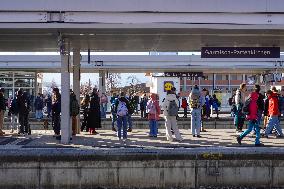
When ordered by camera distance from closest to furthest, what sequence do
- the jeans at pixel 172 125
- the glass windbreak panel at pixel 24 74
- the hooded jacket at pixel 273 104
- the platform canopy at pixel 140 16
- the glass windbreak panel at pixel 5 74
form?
the platform canopy at pixel 140 16 → the jeans at pixel 172 125 → the hooded jacket at pixel 273 104 → the glass windbreak panel at pixel 5 74 → the glass windbreak panel at pixel 24 74

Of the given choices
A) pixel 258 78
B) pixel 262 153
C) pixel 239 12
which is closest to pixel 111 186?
pixel 262 153

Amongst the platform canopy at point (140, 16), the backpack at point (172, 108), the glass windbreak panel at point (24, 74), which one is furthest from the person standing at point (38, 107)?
the platform canopy at point (140, 16)

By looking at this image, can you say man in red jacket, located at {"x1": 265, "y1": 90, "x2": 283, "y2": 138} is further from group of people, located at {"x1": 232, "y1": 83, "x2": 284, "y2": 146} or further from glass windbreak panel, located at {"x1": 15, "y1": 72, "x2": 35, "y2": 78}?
glass windbreak panel, located at {"x1": 15, "y1": 72, "x2": 35, "y2": 78}

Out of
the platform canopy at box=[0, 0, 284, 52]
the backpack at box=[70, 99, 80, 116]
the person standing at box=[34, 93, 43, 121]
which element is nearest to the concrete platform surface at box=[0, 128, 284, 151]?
the backpack at box=[70, 99, 80, 116]

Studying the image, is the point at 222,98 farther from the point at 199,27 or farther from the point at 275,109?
the point at 199,27

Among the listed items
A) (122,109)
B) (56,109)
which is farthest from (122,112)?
(56,109)

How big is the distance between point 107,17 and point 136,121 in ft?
37.2

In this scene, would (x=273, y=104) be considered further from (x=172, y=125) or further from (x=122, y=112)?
(x=122, y=112)

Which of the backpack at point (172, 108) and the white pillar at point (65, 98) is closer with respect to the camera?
the white pillar at point (65, 98)

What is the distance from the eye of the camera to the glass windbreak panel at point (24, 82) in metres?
36.6

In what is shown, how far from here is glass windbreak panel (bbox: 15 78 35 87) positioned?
36562 mm

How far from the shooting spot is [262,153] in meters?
10.8

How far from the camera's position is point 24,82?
36.8 m

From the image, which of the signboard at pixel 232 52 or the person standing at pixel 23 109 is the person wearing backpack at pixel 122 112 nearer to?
the signboard at pixel 232 52
